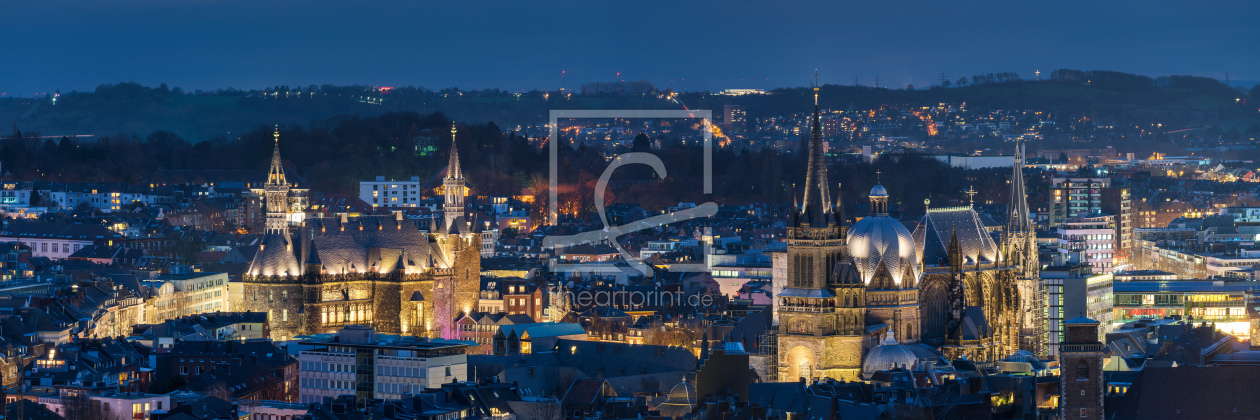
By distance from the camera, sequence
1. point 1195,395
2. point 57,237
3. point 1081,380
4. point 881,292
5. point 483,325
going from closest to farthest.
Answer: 1. point 1195,395
2. point 1081,380
3. point 881,292
4. point 483,325
5. point 57,237

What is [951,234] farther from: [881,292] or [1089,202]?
[1089,202]

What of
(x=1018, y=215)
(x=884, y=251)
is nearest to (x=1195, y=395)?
(x=884, y=251)

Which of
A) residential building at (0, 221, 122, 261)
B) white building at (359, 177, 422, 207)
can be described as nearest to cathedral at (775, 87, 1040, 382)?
residential building at (0, 221, 122, 261)

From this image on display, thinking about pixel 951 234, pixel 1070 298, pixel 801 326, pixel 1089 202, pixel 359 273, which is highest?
pixel 1089 202

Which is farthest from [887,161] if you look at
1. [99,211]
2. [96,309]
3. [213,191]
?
[96,309]

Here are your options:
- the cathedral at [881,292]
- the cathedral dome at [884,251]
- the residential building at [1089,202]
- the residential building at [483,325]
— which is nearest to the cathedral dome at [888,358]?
the cathedral at [881,292]
